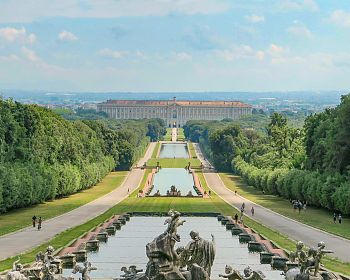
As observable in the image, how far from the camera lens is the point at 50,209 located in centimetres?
6200

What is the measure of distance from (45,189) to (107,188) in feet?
70.9

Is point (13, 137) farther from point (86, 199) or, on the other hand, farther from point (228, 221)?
point (228, 221)

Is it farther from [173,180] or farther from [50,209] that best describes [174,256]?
[173,180]

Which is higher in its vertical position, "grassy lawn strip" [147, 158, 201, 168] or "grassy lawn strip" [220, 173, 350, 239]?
"grassy lawn strip" [220, 173, 350, 239]

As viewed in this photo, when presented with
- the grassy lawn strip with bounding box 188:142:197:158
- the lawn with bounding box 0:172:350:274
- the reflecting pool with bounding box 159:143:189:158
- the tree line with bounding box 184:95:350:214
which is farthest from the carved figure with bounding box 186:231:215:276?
the grassy lawn strip with bounding box 188:142:197:158

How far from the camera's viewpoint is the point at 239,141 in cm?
12556

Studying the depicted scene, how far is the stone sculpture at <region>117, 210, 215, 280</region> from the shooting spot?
73.0ft

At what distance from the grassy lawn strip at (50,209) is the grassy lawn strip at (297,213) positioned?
1553cm

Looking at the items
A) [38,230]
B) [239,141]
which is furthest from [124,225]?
[239,141]

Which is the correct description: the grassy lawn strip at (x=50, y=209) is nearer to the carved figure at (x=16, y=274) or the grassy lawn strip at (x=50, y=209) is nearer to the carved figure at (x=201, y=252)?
the carved figure at (x=16, y=274)

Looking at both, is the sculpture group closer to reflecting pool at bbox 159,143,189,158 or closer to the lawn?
the lawn

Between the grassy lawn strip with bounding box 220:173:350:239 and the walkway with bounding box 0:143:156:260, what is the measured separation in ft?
44.3

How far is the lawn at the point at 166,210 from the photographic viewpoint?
33406 millimetres

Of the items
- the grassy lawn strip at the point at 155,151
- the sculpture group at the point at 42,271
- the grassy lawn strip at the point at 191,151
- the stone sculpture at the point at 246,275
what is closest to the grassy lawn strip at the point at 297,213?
the stone sculpture at the point at 246,275
